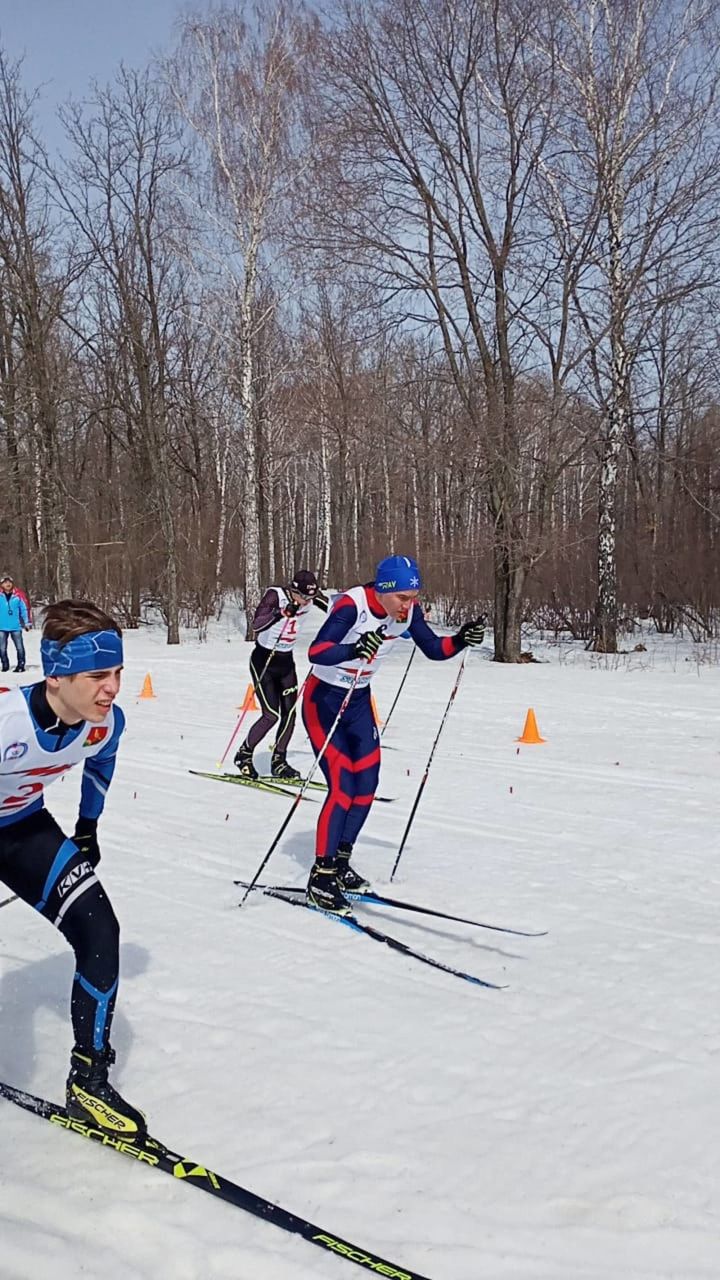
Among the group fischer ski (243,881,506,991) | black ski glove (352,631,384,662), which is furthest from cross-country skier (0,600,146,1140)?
black ski glove (352,631,384,662)

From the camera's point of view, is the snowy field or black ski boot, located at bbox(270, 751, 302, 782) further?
black ski boot, located at bbox(270, 751, 302, 782)

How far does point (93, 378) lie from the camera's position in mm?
33438

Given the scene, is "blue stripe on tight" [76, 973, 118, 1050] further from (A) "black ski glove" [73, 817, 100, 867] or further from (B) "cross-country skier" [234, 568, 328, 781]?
Answer: (B) "cross-country skier" [234, 568, 328, 781]

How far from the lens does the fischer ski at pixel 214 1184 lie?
97.7 inches

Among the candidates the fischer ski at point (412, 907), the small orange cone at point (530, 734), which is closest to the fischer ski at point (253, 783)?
the fischer ski at point (412, 907)

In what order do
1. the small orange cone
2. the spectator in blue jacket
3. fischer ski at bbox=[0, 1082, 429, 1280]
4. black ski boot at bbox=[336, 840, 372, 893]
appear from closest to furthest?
fischer ski at bbox=[0, 1082, 429, 1280], black ski boot at bbox=[336, 840, 372, 893], the small orange cone, the spectator in blue jacket

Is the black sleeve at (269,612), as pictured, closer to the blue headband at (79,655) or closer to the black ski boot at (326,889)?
the black ski boot at (326,889)

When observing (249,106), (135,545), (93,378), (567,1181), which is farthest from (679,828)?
(93,378)

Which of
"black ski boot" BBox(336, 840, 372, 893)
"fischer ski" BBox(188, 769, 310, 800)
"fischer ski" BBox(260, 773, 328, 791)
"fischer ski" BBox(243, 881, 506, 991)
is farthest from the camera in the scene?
"fischer ski" BBox(260, 773, 328, 791)

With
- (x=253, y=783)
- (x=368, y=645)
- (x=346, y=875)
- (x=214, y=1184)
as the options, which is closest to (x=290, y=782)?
(x=253, y=783)

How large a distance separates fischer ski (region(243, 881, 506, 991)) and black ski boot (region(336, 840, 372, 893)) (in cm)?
23

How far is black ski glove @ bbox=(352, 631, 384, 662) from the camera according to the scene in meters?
5.02

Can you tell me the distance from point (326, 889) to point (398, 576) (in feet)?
→ 5.93

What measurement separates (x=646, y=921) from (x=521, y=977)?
1060 millimetres
